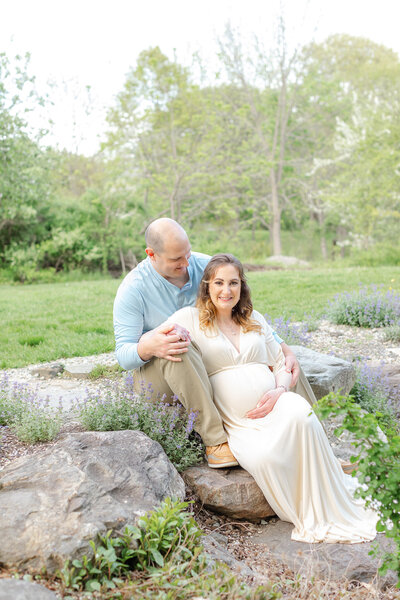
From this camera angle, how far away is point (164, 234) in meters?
4.11

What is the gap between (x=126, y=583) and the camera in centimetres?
241

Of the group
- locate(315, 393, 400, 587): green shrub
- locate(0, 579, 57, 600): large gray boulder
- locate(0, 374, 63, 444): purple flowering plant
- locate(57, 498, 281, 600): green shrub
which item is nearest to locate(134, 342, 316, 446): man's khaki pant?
locate(0, 374, 63, 444): purple flowering plant

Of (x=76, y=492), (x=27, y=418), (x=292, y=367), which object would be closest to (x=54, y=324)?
(x=27, y=418)

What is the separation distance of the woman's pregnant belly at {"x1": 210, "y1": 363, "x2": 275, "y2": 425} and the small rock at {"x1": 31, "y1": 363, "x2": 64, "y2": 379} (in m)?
2.70

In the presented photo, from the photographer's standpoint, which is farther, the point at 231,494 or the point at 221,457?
the point at 221,457

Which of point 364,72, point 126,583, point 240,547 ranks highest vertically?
point 364,72

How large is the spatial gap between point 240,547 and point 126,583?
1.19 meters

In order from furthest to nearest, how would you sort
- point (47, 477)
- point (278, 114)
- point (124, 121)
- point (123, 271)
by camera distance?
point (278, 114) < point (124, 121) < point (123, 271) < point (47, 477)

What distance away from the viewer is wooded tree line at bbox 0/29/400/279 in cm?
1648

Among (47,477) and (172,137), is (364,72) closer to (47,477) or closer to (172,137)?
(172,137)

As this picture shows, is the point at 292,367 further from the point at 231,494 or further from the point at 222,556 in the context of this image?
the point at 222,556

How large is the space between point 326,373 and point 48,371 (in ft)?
9.65

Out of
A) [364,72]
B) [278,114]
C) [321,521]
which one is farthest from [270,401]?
[364,72]

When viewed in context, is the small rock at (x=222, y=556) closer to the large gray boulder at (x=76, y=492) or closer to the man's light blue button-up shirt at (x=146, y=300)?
the large gray boulder at (x=76, y=492)
